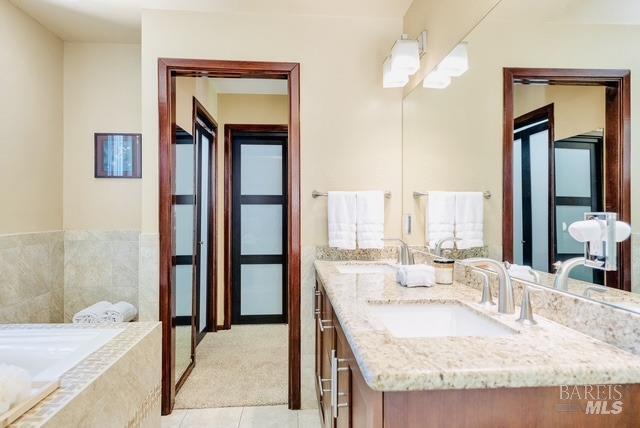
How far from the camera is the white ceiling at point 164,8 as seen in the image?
2.20m

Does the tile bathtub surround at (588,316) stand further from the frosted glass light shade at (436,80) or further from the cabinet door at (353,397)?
the frosted glass light shade at (436,80)

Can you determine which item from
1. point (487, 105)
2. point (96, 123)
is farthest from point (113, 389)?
point (96, 123)

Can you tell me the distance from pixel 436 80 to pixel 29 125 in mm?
2597

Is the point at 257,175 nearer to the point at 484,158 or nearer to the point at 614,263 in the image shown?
the point at 484,158

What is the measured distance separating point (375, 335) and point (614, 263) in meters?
0.62

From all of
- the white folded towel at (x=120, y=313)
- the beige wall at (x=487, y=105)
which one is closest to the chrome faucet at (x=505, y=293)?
the beige wall at (x=487, y=105)

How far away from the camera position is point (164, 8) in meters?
2.24

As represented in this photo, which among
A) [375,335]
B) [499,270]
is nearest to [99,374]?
[375,335]

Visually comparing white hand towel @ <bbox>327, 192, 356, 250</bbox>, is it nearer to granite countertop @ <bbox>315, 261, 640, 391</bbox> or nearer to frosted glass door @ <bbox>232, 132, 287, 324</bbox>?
granite countertop @ <bbox>315, 261, 640, 391</bbox>

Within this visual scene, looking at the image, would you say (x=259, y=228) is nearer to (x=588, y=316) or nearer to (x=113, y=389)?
(x=113, y=389)

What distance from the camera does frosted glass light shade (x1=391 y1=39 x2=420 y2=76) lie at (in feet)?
6.70

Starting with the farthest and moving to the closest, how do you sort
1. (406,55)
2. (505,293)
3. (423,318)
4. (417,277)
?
1. (406,55)
2. (417,277)
3. (423,318)
4. (505,293)

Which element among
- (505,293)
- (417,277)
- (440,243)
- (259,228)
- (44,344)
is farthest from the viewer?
(259,228)

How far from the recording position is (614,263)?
899 millimetres
